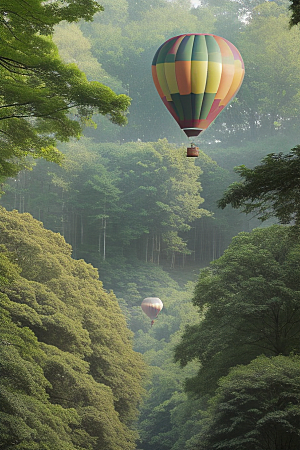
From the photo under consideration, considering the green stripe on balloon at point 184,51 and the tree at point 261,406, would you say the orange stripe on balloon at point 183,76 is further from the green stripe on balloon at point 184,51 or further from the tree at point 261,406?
the tree at point 261,406

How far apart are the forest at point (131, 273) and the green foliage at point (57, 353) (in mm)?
44

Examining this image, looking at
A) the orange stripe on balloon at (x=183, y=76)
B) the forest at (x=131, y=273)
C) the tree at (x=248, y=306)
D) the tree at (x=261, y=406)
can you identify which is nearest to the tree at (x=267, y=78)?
the forest at (x=131, y=273)

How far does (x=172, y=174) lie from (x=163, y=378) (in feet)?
49.2

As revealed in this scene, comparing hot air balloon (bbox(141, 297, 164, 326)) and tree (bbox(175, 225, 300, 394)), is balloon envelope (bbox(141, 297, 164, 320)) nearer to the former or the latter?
hot air balloon (bbox(141, 297, 164, 326))

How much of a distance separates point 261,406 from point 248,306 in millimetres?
2407

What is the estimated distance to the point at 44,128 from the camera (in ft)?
36.8

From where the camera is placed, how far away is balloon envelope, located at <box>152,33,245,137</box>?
16.2 meters

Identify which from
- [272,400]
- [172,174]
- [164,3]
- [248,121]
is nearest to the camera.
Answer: [272,400]

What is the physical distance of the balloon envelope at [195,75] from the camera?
16.2 metres

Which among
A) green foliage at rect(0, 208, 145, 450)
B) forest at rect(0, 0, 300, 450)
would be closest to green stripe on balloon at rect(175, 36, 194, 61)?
forest at rect(0, 0, 300, 450)

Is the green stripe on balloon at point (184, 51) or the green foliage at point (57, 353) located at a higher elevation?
the green stripe on balloon at point (184, 51)

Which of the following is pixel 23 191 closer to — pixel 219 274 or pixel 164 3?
pixel 219 274

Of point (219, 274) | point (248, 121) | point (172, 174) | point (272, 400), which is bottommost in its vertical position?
point (272, 400)

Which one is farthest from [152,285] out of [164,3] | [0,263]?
[164,3]
